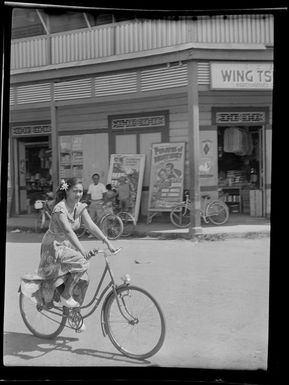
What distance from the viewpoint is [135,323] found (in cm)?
360

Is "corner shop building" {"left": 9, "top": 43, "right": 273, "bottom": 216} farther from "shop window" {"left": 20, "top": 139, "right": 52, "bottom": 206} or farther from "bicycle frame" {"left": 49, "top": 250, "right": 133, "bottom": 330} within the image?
"bicycle frame" {"left": 49, "top": 250, "right": 133, "bottom": 330}

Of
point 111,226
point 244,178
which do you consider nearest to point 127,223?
point 111,226

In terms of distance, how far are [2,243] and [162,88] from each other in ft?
6.65

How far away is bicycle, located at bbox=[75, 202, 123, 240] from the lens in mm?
3605

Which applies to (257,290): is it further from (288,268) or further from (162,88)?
A: (162,88)

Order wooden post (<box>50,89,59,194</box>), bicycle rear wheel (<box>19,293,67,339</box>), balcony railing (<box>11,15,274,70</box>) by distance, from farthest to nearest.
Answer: bicycle rear wheel (<box>19,293,67,339</box>), wooden post (<box>50,89,59,194</box>), balcony railing (<box>11,15,274,70</box>)

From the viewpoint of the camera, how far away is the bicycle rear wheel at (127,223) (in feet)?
12.0

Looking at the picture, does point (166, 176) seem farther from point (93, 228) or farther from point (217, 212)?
point (93, 228)

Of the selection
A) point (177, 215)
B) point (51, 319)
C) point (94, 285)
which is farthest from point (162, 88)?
point (51, 319)

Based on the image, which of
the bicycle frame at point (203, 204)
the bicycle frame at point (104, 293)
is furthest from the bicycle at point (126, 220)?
the bicycle frame at point (203, 204)

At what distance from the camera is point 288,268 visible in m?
3.31

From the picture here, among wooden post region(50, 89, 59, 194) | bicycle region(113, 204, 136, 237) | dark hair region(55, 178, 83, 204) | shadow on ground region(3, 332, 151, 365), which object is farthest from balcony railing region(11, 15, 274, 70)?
shadow on ground region(3, 332, 151, 365)

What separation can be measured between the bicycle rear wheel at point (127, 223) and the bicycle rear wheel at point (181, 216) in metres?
0.33

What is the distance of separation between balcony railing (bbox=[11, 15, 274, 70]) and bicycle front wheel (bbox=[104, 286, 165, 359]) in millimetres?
1812
